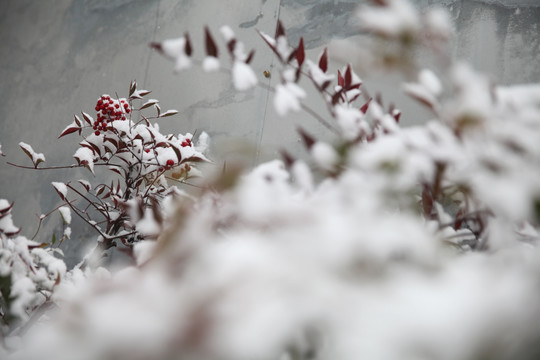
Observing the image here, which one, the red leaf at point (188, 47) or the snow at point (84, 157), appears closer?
the red leaf at point (188, 47)

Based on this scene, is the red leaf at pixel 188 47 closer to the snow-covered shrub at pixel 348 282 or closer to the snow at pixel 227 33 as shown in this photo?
the snow at pixel 227 33

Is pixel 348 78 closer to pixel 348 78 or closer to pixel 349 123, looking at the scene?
pixel 348 78

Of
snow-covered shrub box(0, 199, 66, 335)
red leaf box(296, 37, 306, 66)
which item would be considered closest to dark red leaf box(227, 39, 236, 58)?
red leaf box(296, 37, 306, 66)

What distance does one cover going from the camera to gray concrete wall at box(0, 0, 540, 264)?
1402 mm

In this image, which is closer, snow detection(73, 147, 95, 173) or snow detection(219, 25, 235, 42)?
snow detection(219, 25, 235, 42)

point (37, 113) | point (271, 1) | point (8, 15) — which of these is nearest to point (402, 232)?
point (271, 1)

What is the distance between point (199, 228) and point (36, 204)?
212cm

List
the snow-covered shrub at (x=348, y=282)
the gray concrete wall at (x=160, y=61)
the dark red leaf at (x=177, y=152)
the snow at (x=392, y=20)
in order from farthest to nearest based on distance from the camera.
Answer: the gray concrete wall at (x=160, y=61) → the dark red leaf at (x=177, y=152) → the snow at (x=392, y=20) → the snow-covered shrub at (x=348, y=282)

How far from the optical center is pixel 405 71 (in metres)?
0.42

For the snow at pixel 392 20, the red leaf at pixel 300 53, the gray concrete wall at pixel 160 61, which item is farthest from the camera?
the gray concrete wall at pixel 160 61

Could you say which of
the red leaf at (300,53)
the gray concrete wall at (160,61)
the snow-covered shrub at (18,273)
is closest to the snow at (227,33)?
the red leaf at (300,53)

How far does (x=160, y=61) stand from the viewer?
1.90 m

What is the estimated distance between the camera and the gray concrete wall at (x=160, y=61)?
55.2 inches

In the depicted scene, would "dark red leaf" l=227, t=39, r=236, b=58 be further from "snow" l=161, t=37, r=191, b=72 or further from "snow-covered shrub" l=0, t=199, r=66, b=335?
"snow-covered shrub" l=0, t=199, r=66, b=335
